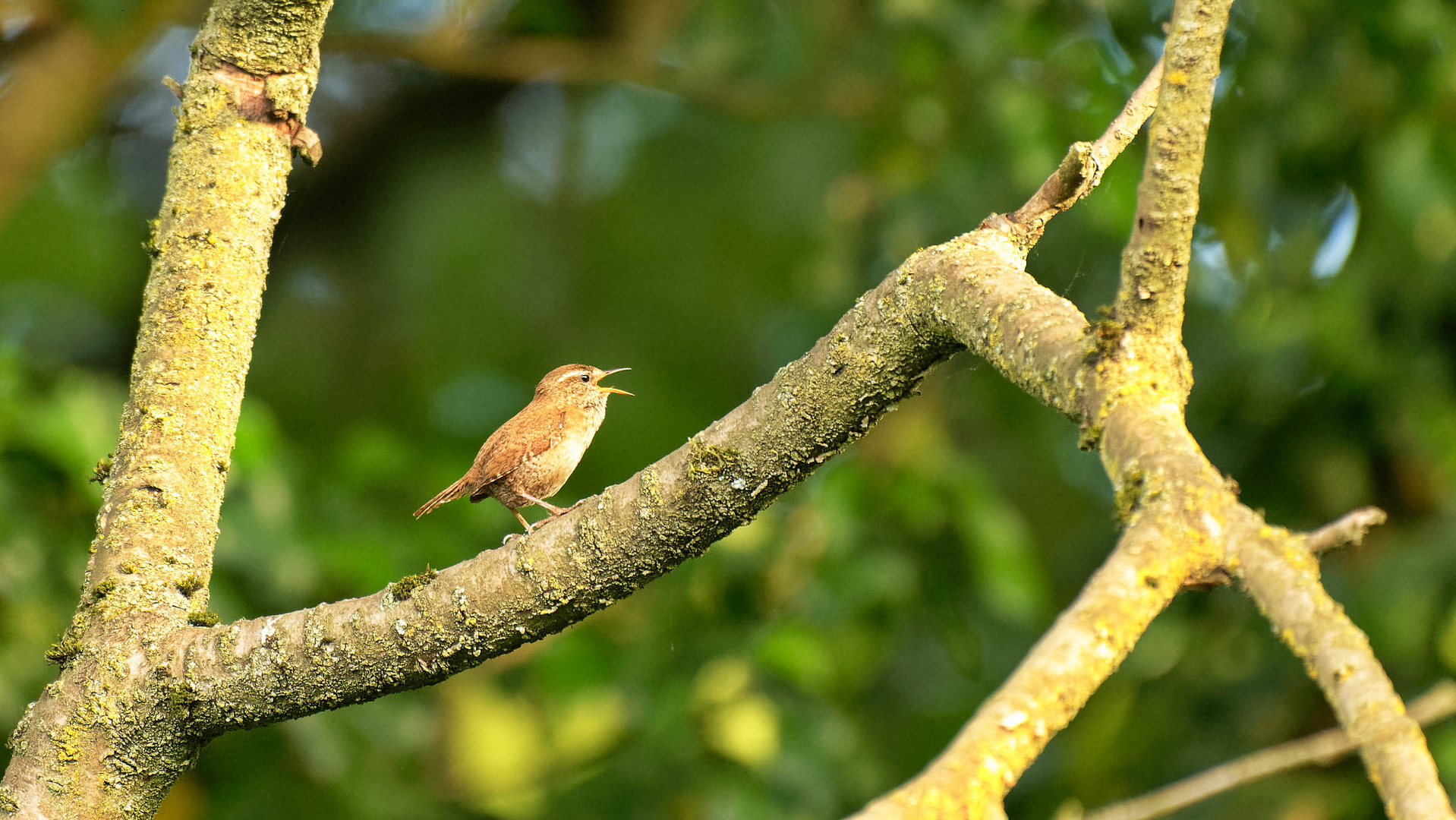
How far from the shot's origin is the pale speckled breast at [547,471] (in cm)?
310

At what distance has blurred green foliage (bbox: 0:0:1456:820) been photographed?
4.41m

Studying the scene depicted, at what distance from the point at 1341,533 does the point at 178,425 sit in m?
1.81

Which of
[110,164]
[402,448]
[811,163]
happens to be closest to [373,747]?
[402,448]

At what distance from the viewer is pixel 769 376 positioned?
251 inches

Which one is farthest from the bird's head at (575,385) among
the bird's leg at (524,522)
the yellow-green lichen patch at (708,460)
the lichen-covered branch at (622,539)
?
the yellow-green lichen patch at (708,460)

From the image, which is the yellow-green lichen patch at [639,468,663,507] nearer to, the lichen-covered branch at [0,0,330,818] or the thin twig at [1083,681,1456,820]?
the lichen-covered branch at [0,0,330,818]

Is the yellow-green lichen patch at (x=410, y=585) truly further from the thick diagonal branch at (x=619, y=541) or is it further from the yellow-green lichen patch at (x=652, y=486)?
the yellow-green lichen patch at (x=652, y=486)

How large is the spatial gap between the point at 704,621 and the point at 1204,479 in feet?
13.4

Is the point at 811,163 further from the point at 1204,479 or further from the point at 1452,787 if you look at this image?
the point at 1204,479

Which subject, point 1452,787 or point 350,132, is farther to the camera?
point 350,132

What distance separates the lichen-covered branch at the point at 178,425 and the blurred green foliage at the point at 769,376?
1.65 meters

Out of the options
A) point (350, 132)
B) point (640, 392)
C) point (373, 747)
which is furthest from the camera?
point (350, 132)

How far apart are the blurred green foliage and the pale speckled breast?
119 centimetres

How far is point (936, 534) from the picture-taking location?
529 cm
